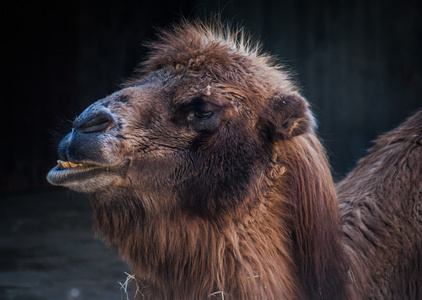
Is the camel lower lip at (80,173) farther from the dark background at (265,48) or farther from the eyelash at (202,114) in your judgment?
the dark background at (265,48)

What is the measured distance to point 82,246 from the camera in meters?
7.21

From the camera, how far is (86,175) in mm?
2486

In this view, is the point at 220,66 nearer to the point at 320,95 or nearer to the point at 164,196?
the point at 164,196

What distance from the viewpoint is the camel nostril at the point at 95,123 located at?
2486 mm

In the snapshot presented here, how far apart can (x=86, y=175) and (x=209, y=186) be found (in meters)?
0.50

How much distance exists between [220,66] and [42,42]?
859cm

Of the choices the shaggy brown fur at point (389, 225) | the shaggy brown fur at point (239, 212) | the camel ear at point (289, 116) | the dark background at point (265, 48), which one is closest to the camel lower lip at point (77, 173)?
the shaggy brown fur at point (239, 212)

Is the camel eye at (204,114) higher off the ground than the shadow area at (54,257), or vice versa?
the camel eye at (204,114)

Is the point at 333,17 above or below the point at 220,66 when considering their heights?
above

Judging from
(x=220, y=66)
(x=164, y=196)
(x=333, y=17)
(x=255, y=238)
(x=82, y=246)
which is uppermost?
(x=333, y=17)

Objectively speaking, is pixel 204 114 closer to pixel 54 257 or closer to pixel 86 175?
pixel 86 175

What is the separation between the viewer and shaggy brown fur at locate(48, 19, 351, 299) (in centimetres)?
255

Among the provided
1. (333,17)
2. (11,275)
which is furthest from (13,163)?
(333,17)

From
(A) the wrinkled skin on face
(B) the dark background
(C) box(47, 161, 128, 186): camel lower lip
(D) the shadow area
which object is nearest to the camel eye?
(A) the wrinkled skin on face
